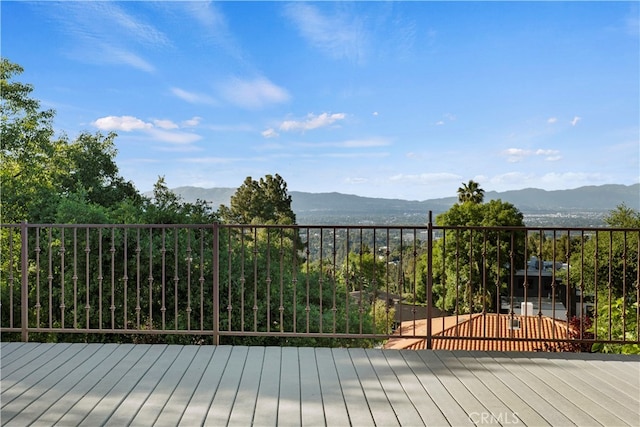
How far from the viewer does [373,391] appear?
299 centimetres

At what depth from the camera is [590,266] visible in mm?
19219

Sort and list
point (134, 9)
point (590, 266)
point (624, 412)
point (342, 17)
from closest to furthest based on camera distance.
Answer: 1. point (624, 412)
2. point (134, 9)
3. point (342, 17)
4. point (590, 266)

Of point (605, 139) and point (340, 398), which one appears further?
point (605, 139)

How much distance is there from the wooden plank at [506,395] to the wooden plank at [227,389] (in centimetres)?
142

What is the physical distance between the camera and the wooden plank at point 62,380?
2678 mm

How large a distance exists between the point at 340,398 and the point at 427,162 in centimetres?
2703

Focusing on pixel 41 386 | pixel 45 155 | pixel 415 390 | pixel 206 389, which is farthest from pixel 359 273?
pixel 45 155

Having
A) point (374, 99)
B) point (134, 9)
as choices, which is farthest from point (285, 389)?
point (374, 99)

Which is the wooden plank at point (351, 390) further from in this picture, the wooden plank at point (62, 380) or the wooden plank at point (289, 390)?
the wooden plank at point (62, 380)

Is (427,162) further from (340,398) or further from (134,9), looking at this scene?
(340,398)

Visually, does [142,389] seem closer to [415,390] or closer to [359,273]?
[415,390]

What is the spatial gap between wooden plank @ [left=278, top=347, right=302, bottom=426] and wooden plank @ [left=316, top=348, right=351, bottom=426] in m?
0.14

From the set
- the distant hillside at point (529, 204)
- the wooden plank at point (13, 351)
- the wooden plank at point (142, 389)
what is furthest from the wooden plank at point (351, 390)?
the distant hillside at point (529, 204)

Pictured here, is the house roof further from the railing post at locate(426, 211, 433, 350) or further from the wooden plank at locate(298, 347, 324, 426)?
the wooden plank at locate(298, 347, 324, 426)
